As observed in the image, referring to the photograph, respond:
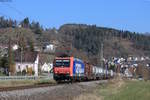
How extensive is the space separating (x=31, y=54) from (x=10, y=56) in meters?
23.5

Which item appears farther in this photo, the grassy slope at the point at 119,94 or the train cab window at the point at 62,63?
the train cab window at the point at 62,63

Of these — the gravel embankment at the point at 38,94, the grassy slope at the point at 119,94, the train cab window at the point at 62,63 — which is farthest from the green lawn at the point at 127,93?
the train cab window at the point at 62,63

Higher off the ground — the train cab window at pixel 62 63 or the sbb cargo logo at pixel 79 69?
the train cab window at pixel 62 63

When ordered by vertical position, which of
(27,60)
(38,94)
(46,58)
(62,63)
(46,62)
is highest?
(46,58)

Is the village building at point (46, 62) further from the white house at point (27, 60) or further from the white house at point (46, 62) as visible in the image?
the white house at point (27, 60)

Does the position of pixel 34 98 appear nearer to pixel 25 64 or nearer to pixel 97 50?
pixel 25 64

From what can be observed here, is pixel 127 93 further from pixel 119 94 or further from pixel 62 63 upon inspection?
pixel 62 63

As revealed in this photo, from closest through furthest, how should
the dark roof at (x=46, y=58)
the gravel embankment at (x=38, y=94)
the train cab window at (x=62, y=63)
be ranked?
1. the gravel embankment at (x=38, y=94)
2. the train cab window at (x=62, y=63)
3. the dark roof at (x=46, y=58)

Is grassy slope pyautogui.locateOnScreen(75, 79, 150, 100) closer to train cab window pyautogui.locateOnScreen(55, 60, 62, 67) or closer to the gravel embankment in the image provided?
the gravel embankment

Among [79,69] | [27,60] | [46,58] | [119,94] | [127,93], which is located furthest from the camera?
[46,58]

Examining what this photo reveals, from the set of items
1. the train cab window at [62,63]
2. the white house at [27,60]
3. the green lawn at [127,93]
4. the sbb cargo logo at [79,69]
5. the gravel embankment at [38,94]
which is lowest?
the green lawn at [127,93]

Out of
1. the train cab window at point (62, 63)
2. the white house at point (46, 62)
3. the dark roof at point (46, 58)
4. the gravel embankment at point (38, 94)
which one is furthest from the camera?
the dark roof at point (46, 58)

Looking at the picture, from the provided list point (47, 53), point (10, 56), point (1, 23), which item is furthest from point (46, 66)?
point (1, 23)

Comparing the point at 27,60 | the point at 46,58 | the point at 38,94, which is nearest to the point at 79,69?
the point at 38,94
